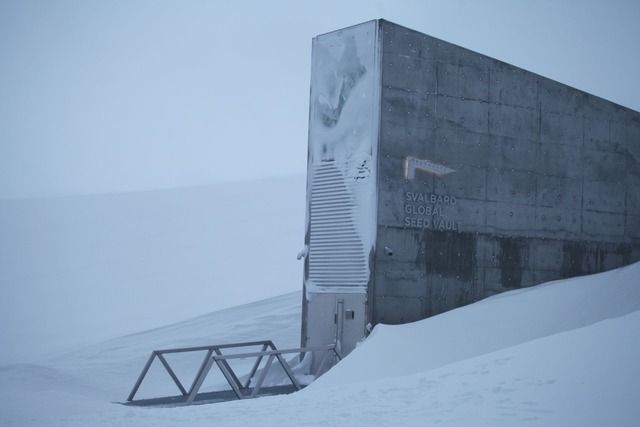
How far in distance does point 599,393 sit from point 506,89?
27.2 feet

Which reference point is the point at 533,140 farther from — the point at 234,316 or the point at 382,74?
the point at 234,316

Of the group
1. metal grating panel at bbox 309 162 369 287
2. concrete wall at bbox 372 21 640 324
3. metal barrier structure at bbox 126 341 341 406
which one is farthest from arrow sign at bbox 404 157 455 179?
metal barrier structure at bbox 126 341 341 406

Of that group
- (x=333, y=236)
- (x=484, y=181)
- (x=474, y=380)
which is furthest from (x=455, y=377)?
(x=484, y=181)

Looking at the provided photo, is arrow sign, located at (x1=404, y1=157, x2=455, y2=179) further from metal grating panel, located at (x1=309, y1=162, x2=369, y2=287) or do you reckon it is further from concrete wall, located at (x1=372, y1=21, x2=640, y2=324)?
metal grating panel, located at (x1=309, y1=162, x2=369, y2=287)

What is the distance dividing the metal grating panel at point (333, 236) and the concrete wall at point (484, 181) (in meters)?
0.43

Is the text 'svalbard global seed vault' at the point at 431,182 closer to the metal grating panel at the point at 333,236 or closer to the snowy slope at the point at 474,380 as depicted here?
the metal grating panel at the point at 333,236

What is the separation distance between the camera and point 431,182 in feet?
44.5

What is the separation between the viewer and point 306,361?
1373cm

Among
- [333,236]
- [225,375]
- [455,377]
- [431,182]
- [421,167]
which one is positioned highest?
[421,167]

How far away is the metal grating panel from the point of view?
523 inches

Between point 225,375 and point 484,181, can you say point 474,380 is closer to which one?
point 225,375

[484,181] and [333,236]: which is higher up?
[484,181]

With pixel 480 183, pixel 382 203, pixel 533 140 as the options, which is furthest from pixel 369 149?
pixel 533 140

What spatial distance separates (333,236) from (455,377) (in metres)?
5.38
